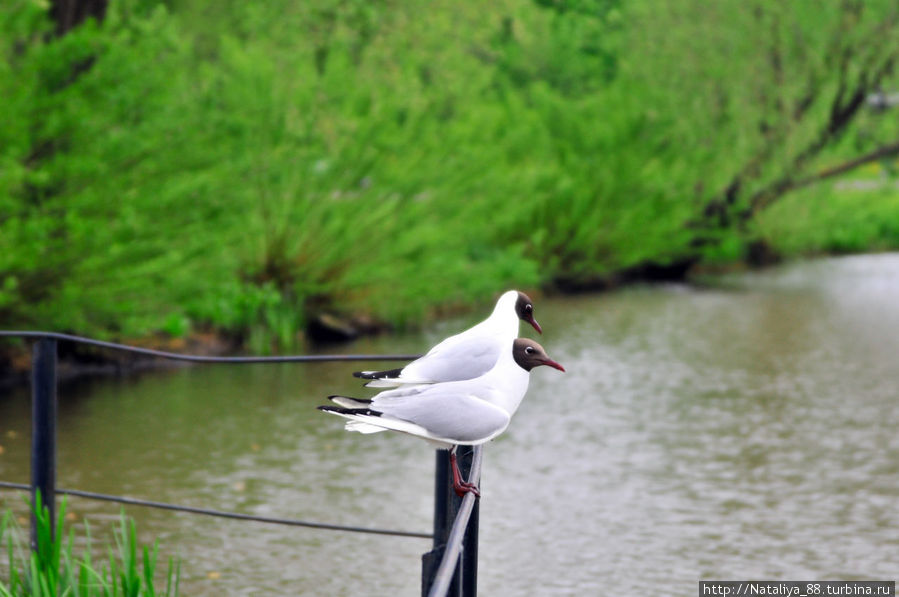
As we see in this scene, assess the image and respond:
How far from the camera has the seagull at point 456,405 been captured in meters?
3.00

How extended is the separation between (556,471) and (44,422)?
5.52m

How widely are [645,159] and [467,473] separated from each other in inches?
863

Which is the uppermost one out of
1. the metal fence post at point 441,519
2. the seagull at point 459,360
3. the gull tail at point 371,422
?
the seagull at point 459,360

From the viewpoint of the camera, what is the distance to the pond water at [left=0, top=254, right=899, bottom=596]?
7.20 m

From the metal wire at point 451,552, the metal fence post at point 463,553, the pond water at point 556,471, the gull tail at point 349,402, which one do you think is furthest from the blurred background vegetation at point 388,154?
the metal wire at point 451,552

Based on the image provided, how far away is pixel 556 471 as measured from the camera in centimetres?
954

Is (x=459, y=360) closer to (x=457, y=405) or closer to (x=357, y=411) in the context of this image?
(x=457, y=405)

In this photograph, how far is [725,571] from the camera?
23.3 feet

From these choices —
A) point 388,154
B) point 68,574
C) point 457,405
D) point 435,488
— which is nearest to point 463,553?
point 457,405

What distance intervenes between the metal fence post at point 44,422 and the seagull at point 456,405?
1579 millimetres

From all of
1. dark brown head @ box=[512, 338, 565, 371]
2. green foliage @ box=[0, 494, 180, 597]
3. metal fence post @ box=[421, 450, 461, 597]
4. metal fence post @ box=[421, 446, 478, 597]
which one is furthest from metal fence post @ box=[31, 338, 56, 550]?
dark brown head @ box=[512, 338, 565, 371]

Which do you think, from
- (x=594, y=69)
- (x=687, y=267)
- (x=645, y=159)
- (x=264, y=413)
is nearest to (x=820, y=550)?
(x=264, y=413)

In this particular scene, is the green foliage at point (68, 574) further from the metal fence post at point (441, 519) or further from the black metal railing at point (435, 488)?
the metal fence post at point (441, 519)

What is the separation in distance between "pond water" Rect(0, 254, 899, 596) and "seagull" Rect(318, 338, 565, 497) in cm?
371
